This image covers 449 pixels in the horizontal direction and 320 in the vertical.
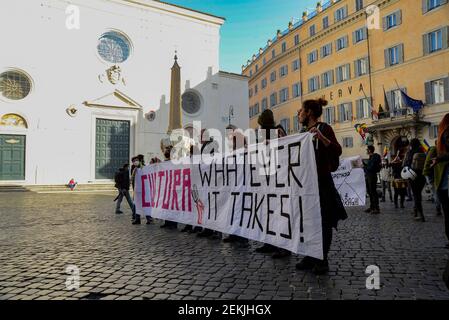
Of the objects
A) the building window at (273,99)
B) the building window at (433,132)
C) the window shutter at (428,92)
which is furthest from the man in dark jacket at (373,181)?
the building window at (273,99)

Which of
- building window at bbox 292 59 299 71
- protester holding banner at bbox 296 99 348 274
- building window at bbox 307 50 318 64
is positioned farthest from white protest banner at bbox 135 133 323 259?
building window at bbox 292 59 299 71

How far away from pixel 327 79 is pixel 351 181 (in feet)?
97.4

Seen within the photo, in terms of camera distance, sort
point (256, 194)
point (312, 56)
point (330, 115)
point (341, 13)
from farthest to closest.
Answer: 1. point (312, 56)
2. point (330, 115)
3. point (341, 13)
4. point (256, 194)

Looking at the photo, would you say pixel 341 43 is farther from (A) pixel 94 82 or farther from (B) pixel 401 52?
(A) pixel 94 82

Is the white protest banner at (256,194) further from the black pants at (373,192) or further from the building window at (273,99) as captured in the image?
the building window at (273,99)

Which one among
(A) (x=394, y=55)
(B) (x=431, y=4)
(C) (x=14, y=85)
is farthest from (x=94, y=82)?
(B) (x=431, y=4)

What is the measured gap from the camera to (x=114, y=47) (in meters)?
27.6

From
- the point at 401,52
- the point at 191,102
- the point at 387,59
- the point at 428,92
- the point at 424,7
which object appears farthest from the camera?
the point at 191,102

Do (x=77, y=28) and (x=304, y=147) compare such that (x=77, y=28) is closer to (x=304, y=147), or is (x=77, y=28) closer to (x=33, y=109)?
(x=33, y=109)

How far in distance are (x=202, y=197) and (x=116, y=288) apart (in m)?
2.97

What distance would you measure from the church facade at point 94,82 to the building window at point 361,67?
43.2 feet

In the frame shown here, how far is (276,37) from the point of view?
4938cm

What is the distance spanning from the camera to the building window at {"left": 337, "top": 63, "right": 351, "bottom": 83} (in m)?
34.4

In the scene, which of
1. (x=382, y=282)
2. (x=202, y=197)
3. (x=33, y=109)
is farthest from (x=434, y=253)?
(x=33, y=109)
